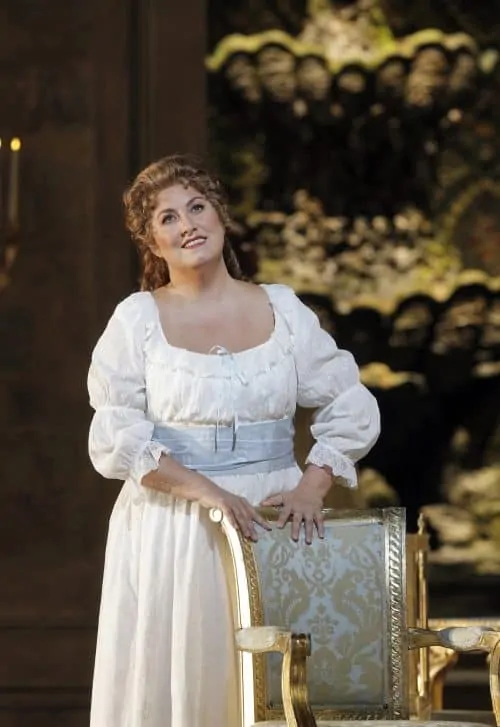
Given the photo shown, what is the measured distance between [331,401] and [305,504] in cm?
29

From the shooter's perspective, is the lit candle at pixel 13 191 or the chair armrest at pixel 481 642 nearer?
the chair armrest at pixel 481 642

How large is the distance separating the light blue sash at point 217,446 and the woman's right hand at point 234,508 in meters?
0.12

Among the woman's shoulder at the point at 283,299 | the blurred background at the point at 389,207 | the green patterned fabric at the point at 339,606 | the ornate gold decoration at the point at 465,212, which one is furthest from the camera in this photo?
the ornate gold decoration at the point at 465,212

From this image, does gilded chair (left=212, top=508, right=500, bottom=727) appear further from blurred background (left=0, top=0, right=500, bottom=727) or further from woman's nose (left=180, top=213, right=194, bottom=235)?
blurred background (left=0, top=0, right=500, bottom=727)

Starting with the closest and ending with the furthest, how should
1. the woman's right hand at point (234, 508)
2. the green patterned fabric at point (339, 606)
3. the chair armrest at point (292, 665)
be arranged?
the chair armrest at point (292, 665) → the woman's right hand at point (234, 508) → the green patterned fabric at point (339, 606)

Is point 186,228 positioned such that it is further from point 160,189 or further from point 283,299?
point 283,299

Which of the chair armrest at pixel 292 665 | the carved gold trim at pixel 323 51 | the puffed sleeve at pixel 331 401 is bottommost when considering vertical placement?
the chair armrest at pixel 292 665

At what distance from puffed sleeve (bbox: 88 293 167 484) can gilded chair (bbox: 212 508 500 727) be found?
257 millimetres

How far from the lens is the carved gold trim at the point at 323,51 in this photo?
7262 millimetres

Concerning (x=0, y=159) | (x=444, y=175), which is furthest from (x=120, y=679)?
(x=444, y=175)

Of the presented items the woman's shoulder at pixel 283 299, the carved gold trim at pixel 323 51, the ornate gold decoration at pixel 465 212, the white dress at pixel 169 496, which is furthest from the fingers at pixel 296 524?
the carved gold trim at pixel 323 51

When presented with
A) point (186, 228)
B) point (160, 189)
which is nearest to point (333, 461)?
point (186, 228)

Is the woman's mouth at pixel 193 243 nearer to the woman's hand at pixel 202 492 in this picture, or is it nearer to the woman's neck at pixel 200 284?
the woman's neck at pixel 200 284

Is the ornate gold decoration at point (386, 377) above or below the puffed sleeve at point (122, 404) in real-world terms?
above
